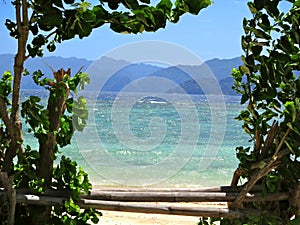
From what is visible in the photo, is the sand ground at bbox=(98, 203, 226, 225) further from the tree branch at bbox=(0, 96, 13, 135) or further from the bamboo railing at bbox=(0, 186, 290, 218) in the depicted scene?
the tree branch at bbox=(0, 96, 13, 135)

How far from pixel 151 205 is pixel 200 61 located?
73cm

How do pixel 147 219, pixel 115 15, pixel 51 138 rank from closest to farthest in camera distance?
pixel 115 15
pixel 51 138
pixel 147 219

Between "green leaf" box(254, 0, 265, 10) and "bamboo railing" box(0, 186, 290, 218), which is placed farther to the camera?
"bamboo railing" box(0, 186, 290, 218)

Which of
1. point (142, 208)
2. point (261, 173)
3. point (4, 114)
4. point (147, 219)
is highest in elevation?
point (4, 114)

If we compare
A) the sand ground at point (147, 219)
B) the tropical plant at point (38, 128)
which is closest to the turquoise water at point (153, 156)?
the sand ground at point (147, 219)

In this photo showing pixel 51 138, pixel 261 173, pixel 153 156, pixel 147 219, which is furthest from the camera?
pixel 153 156

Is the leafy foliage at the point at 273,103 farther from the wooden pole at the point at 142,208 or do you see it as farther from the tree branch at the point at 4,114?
the tree branch at the point at 4,114

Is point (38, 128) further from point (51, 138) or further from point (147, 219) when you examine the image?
point (147, 219)

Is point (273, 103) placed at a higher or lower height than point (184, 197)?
higher

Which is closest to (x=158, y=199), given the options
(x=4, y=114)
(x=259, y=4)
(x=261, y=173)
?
(x=261, y=173)

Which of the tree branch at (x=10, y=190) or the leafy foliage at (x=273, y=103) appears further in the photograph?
the tree branch at (x=10, y=190)

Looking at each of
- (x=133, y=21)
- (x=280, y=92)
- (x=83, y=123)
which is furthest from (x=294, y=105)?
(x=83, y=123)

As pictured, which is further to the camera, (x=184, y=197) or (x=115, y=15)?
(x=184, y=197)

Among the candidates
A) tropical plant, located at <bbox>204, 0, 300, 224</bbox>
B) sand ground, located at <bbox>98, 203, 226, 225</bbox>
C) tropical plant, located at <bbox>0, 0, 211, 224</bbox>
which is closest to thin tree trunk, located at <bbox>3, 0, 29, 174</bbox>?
tropical plant, located at <bbox>0, 0, 211, 224</bbox>
